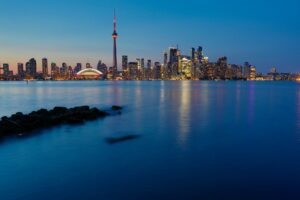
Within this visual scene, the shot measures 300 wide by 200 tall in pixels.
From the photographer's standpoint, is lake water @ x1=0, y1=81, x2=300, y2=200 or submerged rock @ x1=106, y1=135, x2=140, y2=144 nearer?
lake water @ x1=0, y1=81, x2=300, y2=200

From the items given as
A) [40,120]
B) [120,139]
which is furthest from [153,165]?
[40,120]

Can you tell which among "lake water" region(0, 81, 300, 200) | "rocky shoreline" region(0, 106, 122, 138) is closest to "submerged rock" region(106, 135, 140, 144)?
"lake water" region(0, 81, 300, 200)

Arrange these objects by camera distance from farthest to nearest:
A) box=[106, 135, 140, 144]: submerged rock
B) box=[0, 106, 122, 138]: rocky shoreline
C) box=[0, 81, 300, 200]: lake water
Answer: box=[0, 106, 122, 138]: rocky shoreline, box=[106, 135, 140, 144]: submerged rock, box=[0, 81, 300, 200]: lake water

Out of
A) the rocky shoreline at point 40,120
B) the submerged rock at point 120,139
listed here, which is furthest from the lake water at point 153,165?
the rocky shoreline at point 40,120

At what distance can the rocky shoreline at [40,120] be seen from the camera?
15906 mm

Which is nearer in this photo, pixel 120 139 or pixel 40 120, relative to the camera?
pixel 120 139

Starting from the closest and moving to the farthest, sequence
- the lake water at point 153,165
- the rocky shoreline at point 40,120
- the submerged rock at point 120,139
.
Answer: the lake water at point 153,165 < the submerged rock at point 120,139 < the rocky shoreline at point 40,120

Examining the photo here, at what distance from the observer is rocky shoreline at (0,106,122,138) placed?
1591 centimetres

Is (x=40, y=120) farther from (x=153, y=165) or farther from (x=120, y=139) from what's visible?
(x=153, y=165)

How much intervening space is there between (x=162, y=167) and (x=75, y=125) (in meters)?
9.66

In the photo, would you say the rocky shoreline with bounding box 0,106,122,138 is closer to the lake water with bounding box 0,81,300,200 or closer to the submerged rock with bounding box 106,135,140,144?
the lake water with bounding box 0,81,300,200

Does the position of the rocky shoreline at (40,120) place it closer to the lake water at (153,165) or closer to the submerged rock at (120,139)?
the lake water at (153,165)

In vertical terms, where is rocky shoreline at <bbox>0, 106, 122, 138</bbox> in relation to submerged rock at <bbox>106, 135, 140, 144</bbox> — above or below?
above

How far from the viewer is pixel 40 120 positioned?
18.3 m
